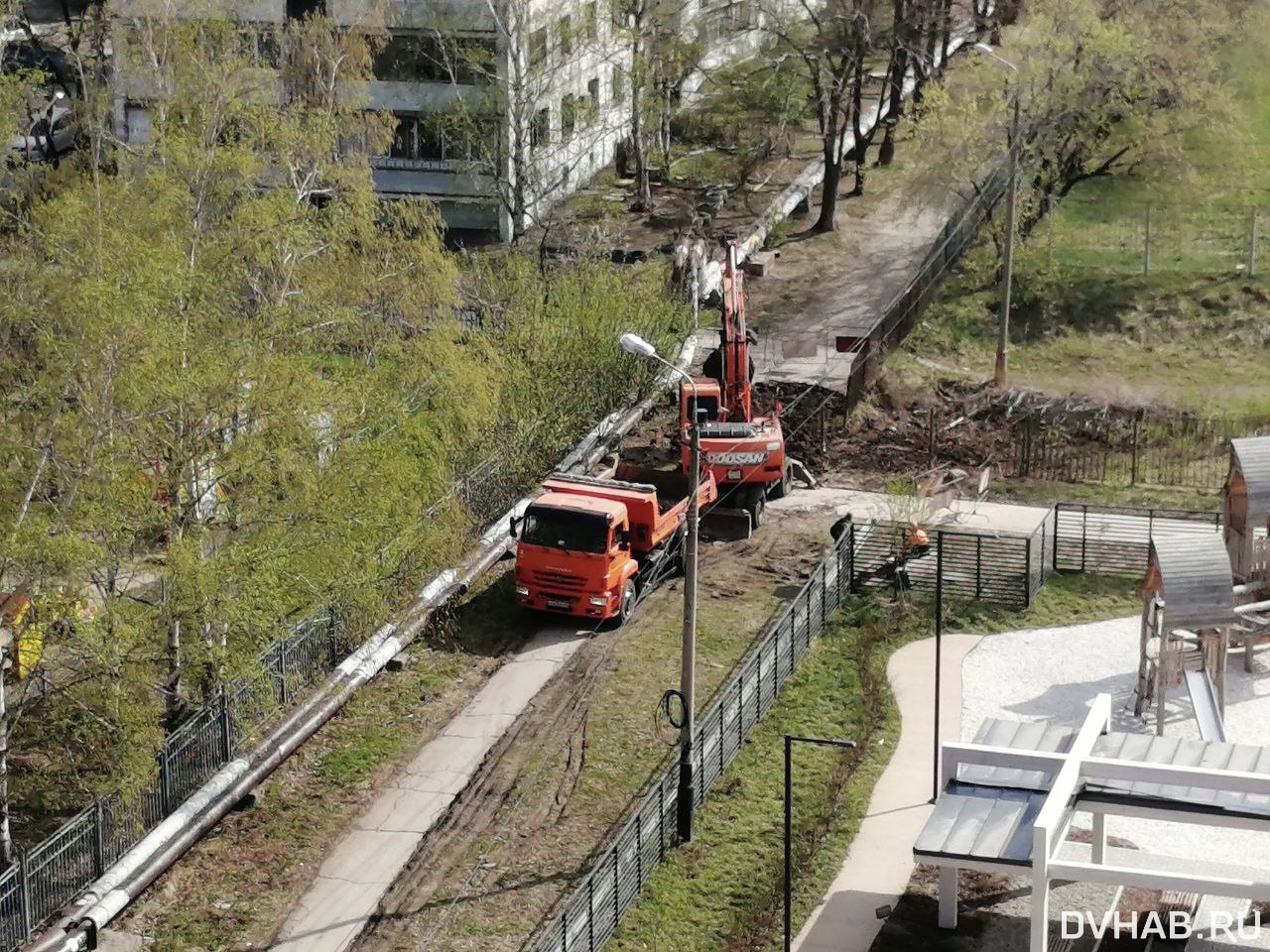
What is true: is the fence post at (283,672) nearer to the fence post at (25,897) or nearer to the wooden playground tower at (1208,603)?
the fence post at (25,897)

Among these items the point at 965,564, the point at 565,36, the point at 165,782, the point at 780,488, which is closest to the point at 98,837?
the point at 165,782

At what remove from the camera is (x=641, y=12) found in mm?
63344

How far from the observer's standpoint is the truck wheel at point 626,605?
37.2 meters

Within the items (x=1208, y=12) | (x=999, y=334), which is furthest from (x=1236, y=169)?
(x=999, y=334)

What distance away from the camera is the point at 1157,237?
198 ft

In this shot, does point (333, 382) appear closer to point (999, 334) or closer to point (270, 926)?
point (270, 926)

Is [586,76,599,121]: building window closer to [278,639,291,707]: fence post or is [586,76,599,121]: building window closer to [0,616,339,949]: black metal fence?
[0,616,339,949]: black metal fence

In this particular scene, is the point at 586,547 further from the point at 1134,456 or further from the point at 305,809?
the point at 1134,456

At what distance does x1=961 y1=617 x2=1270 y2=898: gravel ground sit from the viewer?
33562 mm

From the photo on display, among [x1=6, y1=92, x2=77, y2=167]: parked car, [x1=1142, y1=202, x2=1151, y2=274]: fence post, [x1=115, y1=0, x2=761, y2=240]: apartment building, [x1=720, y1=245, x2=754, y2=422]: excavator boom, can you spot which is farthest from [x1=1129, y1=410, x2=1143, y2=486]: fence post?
[x1=6, y1=92, x2=77, y2=167]: parked car

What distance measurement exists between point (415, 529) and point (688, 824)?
27.8 ft

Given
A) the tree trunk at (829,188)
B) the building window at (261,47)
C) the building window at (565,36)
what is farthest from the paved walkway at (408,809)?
the tree trunk at (829,188)

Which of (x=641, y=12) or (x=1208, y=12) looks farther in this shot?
(x=641, y=12)

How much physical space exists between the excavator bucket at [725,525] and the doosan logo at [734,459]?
1.13m
